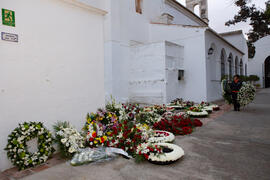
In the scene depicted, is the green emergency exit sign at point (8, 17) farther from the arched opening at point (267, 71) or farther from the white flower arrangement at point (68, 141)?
the arched opening at point (267, 71)

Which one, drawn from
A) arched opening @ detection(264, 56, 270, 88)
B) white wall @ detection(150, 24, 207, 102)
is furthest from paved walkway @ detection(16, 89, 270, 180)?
arched opening @ detection(264, 56, 270, 88)

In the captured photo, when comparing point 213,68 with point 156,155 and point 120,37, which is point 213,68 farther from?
point 156,155

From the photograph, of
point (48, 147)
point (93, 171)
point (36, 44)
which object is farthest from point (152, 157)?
point (36, 44)

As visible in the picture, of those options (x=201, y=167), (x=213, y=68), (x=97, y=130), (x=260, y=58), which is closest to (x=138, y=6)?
(x=213, y=68)

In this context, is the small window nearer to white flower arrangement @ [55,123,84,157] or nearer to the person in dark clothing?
the person in dark clothing

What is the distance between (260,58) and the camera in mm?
26641

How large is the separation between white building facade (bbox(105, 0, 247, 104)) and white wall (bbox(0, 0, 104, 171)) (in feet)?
12.9

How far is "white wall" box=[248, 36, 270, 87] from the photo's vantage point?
25586mm

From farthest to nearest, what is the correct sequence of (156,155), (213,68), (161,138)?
1. (213,68)
2. (161,138)
3. (156,155)

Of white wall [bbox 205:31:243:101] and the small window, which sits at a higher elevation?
the small window

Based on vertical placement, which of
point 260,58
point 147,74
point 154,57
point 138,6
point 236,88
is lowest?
point 236,88

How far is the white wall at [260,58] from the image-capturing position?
25586 millimetres

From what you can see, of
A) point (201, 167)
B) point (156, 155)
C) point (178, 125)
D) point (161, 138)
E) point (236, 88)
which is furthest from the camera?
point (236, 88)

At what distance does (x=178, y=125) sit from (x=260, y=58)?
27442 millimetres
